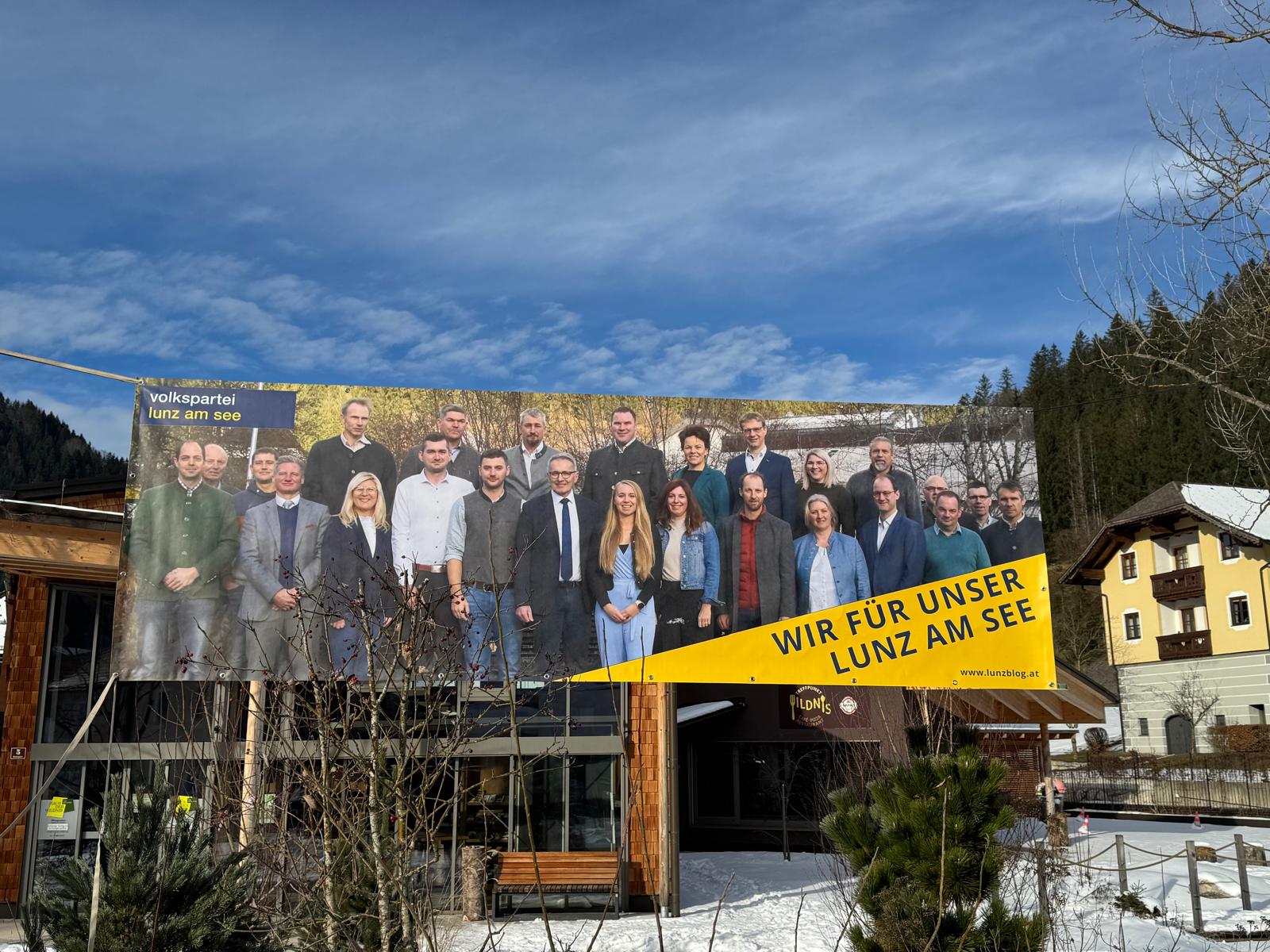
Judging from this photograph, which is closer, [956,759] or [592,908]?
[956,759]

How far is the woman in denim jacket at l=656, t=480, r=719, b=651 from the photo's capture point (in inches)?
611

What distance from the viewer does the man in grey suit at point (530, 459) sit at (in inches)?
618

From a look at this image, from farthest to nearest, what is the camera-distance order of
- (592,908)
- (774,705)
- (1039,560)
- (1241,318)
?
(774,705) → (1039,560) → (592,908) → (1241,318)

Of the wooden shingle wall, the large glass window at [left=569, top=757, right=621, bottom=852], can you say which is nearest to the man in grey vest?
the large glass window at [left=569, top=757, right=621, bottom=852]

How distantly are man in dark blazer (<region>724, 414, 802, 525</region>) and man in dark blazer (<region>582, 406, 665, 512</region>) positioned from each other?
1.03 metres

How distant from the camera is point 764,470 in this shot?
1625 centimetres

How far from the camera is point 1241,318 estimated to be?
7496 mm

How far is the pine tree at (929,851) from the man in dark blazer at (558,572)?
816cm

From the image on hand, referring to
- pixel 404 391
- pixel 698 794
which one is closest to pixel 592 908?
pixel 404 391

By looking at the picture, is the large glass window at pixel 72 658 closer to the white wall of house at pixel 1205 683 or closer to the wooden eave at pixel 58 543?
the wooden eave at pixel 58 543

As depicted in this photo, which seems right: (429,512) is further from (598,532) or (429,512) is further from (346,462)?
(598,532)

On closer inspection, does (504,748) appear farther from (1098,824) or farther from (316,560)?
(1098,824)

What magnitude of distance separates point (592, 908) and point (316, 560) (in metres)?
5.74

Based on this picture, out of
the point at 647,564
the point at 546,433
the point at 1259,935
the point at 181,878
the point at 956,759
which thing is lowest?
the point at 1259,935
